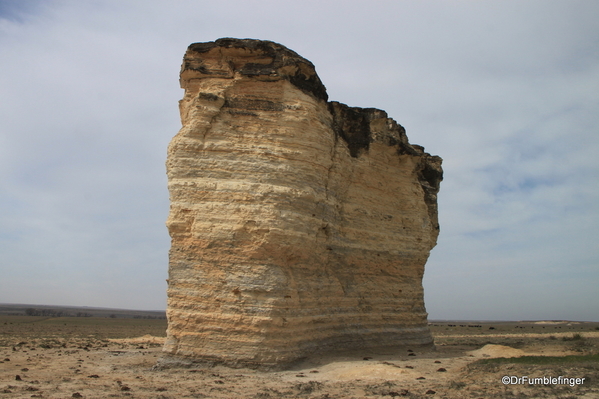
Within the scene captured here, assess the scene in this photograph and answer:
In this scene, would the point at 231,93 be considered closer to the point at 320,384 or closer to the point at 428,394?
the point at 320,384

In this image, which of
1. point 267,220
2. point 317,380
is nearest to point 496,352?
point 317,380

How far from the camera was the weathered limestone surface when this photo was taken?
35.3 ft

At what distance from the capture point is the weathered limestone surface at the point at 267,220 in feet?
35.3

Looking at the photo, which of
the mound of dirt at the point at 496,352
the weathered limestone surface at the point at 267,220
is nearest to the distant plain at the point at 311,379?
the weathered limestone surface at the point at 267,220

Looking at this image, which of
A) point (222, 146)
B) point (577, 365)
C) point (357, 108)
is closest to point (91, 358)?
point (222, 146)

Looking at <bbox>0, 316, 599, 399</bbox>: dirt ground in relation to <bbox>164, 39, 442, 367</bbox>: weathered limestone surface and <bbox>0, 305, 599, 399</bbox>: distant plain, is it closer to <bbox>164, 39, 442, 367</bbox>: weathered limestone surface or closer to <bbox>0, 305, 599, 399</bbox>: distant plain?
<bbox>0, 305, 599, 399</bbox>: distant plain

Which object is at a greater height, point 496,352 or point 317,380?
point 317,380

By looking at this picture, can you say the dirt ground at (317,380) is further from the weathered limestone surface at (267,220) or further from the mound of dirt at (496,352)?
the mound of dirt at (496,352)

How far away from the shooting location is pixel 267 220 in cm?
1096

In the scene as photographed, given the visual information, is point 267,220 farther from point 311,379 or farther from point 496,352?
point 496,352

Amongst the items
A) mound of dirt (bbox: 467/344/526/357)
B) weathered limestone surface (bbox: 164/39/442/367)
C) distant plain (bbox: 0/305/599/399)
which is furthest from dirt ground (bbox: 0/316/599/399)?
mound of dirt (bbox: 467/344/526/357)

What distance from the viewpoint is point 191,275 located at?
11117 millimetres

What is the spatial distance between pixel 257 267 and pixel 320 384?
10.4ft

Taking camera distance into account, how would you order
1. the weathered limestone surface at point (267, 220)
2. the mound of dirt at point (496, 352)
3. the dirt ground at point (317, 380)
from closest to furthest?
1. the dirt ground at point (317, 380)
2. the weathered limestone surface at point (267, 220)
3. the mound of dirt at point (496, 352)
